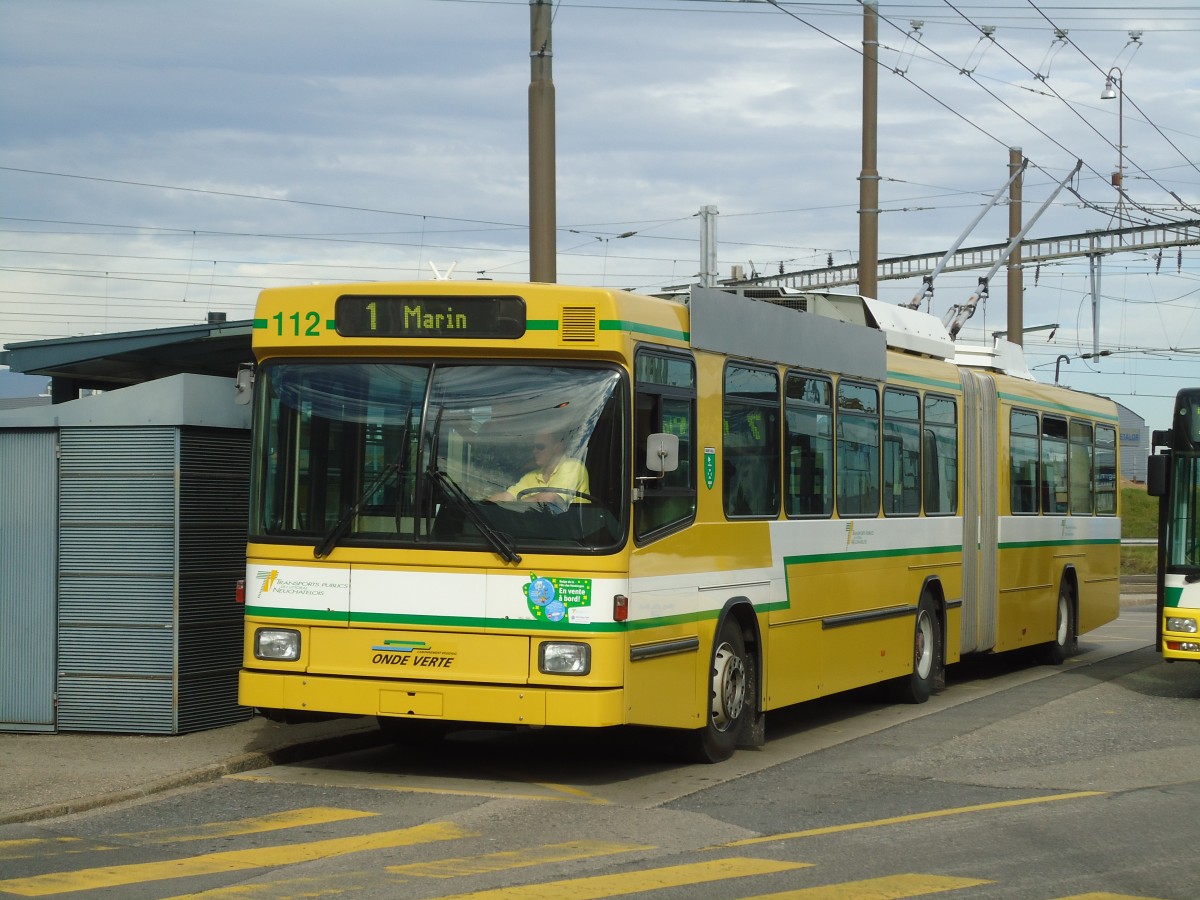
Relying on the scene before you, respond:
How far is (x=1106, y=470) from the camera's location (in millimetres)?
22109

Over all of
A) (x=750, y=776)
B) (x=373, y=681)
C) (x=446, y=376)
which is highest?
(x=446, y=376)

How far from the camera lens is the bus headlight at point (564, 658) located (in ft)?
32.2

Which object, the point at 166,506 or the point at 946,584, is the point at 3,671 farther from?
the point at 946,584

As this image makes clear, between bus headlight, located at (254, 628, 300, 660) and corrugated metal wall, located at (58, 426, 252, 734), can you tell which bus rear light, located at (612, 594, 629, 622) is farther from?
corrugated metal wall, located at (58, 426, 252, 734)

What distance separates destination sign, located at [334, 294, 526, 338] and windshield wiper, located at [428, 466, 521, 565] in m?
0.86

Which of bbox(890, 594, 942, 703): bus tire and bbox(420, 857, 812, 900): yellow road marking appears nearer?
bbox(420, 857, 812, 900): yellow road marking

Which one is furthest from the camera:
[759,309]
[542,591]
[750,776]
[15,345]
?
[15,345]

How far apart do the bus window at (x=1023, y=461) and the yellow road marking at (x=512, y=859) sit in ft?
35.8

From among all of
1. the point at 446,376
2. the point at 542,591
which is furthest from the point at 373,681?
the point at 446,376

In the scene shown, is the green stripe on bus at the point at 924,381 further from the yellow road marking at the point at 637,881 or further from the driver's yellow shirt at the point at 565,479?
the yellow road marking at the point at 637,881

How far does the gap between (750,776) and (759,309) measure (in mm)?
3263

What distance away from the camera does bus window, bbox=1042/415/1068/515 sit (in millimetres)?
19484

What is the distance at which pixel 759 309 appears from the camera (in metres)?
12.1

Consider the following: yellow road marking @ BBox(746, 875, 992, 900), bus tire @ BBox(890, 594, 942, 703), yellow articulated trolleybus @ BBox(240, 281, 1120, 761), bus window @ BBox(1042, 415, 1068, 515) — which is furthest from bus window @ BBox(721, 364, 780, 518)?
bus window @ BBox(1042, 415, 1068, 515)
